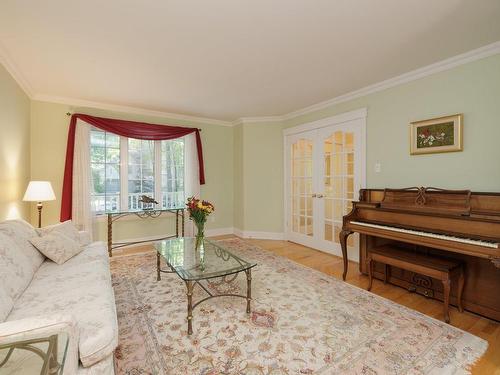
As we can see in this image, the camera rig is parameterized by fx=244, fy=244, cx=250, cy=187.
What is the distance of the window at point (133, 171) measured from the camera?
4008 mm

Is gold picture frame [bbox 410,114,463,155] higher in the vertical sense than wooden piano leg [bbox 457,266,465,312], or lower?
higher

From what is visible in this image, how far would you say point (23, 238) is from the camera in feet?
6.75

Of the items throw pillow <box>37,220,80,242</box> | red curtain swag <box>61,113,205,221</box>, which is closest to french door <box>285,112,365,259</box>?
red curtain swag <box>61,113,205,221</box>

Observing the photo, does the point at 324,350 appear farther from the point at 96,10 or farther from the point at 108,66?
the point at 108,66

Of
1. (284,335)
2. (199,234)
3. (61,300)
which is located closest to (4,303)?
(61,300)

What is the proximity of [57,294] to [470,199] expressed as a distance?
3.31 metres

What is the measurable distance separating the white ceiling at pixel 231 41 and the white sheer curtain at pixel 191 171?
1.37 metres

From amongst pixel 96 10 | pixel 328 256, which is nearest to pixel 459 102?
pixel 328 256

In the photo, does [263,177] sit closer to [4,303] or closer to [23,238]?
[23,238]

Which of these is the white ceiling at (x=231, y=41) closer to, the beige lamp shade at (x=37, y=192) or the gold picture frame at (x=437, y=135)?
the gold picture frame at (x=437, y=135)

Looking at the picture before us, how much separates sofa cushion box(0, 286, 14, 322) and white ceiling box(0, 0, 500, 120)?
1922mm

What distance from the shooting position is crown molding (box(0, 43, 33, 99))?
2.41m

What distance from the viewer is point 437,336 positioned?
1824 millimetres

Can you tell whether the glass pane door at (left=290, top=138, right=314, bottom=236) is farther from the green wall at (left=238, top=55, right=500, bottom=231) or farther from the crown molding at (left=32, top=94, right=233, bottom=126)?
the crown molding at (left=32, top=94, right=233, bottom=126)
